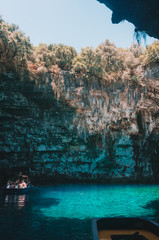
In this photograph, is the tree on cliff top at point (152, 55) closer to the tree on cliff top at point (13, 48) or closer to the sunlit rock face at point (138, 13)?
the tree on cliff top at point (13, 48)

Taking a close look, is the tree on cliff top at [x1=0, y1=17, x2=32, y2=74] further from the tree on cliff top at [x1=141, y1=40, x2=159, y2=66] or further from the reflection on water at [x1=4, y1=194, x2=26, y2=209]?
the tree on cliff top at [x1=141, y1=40, x2=159, y2=66]

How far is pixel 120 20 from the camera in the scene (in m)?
6.02

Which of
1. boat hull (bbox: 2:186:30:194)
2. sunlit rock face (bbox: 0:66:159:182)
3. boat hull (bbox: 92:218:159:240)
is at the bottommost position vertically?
boat hull (bbox: 2:186:30:194)

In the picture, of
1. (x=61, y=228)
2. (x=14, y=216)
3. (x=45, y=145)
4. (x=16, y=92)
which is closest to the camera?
(x=61, y=228)

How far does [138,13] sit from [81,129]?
17.6 m

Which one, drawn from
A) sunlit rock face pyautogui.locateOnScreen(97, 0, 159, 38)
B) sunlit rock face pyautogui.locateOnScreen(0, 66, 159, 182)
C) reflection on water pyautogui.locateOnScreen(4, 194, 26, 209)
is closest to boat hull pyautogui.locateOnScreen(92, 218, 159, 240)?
sunlit rock face pyautogui.locateOnScreen(97, 0, 159, 38)

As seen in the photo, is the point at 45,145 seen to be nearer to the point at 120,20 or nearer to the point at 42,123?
the point at 42,123

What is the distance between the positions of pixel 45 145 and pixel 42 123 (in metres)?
2.94

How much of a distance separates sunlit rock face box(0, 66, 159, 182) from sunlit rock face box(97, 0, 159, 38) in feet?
47.5

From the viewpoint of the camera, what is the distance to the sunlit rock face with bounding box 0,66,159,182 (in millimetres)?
20312

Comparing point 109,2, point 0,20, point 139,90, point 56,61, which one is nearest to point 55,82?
point 56,61

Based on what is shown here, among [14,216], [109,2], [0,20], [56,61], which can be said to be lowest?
[14,216]

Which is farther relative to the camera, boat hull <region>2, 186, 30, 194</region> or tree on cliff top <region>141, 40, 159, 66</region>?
tree on cliff top <region>141, 40, 159, 66</region>

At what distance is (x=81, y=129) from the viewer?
2248cm
